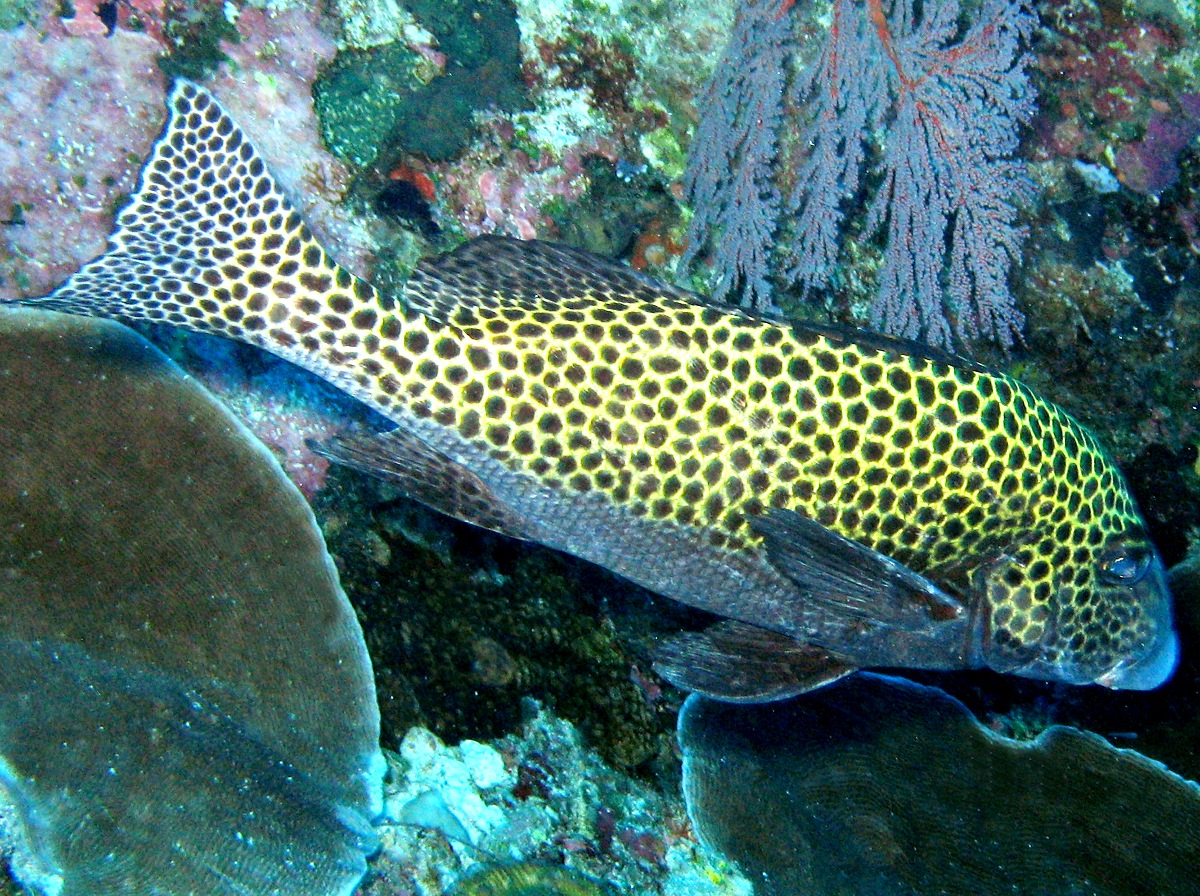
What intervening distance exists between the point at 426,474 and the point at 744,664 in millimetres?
1463

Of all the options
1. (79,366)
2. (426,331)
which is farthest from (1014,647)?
(79,366)

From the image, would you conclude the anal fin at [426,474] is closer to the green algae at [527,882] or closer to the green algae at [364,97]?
the green algae at [527,882]

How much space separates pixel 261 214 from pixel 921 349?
2432 mm

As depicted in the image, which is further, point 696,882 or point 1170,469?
point 1170,469

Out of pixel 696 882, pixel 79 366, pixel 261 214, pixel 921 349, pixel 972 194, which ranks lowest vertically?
pixel 696 882

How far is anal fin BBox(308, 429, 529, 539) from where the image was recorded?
284 cm

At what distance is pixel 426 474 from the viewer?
9.54 ft

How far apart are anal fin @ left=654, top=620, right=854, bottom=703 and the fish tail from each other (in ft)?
5.86

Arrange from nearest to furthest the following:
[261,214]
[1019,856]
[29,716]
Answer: [29,716], [261,214], [1019,856]

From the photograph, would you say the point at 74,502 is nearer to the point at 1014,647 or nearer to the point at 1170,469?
the point at 1014,647

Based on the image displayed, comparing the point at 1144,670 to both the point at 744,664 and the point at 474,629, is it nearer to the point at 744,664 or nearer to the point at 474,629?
the point at 744,664

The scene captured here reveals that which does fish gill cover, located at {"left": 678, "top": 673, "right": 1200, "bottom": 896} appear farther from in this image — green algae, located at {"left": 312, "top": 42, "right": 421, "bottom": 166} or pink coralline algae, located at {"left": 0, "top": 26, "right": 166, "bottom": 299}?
pink coralline algae, located at {"left": 0, "top": 26, "right": 166, "bottom": 299}

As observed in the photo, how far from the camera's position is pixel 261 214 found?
2.72 m

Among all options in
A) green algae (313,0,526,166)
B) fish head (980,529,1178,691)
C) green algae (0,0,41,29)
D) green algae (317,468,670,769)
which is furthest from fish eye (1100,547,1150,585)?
green algae (0,0,41,29)
